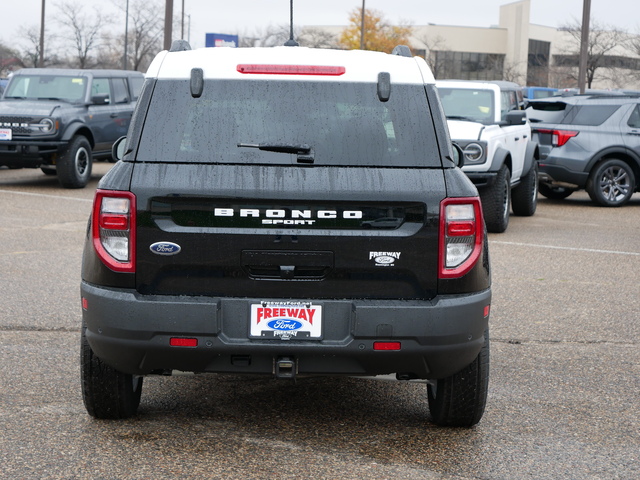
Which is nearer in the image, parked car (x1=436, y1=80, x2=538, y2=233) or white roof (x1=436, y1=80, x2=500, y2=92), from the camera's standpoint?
parked car (x1=436, y1=80, x2=538, y2=233)

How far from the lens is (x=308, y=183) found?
4.19 meters

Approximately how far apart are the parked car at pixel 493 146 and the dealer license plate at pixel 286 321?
24.5 ft

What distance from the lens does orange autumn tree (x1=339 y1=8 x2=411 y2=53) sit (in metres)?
74.6

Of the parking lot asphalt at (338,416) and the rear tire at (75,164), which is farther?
the rear tire at (75,164)

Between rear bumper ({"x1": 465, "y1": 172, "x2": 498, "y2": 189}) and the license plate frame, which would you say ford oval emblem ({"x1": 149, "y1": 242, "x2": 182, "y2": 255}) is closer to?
rear bumper ({"x1": 465, "y1": 172, "x2": 498, "y2": 189})

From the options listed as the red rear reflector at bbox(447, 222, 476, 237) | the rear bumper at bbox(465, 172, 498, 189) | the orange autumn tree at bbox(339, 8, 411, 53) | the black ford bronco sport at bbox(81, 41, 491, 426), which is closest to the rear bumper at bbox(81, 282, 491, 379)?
the black ford bronco sport at bbox(81, 41, 491, 426)

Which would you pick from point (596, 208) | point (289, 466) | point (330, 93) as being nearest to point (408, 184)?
point (330, 93)

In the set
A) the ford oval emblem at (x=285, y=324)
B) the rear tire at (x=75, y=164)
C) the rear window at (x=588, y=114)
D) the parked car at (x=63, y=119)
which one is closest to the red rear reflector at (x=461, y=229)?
the ford oval emblem at (x=285, y=324)

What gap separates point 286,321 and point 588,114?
41.9ft

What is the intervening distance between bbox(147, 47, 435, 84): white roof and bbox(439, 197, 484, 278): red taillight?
0.63m

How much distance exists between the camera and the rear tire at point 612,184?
52.3ft

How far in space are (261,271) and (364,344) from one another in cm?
52

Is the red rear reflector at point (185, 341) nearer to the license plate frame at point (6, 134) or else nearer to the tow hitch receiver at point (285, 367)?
the tow hitch receiver at point (285, 367)

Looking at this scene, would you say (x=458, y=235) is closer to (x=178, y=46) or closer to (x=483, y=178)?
(x=178, y=46)
